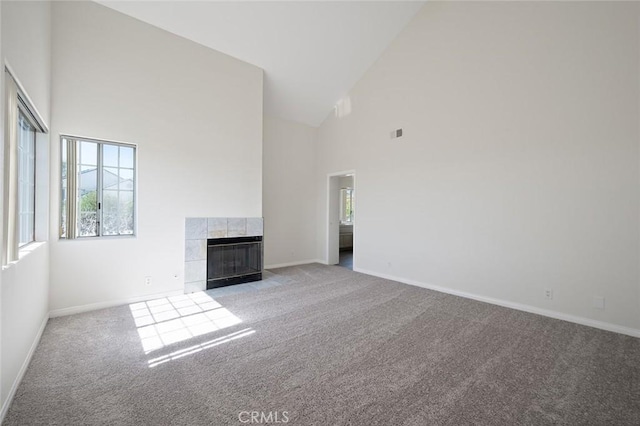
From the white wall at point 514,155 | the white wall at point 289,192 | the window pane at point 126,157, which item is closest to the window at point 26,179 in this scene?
the window pane at point 126,157

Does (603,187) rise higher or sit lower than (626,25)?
lower

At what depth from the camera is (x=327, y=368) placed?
7.32ft

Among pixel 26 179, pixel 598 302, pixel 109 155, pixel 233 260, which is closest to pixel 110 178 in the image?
pixel 109 155

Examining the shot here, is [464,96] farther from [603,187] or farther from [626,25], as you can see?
[603,187]

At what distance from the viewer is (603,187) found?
120 inches

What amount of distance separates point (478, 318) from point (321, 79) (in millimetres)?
4956

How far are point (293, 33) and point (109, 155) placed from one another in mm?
3317

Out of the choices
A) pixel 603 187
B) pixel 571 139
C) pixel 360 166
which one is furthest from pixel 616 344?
pixel 360 166

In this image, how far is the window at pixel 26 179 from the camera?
255cm

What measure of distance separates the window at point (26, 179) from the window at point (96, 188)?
0.38 m

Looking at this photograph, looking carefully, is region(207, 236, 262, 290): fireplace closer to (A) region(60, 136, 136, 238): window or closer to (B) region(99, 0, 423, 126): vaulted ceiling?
(A) region(60, 136, 136, 238): window

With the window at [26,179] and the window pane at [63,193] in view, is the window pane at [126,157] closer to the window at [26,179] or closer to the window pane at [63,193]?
the window pane at [63,193]

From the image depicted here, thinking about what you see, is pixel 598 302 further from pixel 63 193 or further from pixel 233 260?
pixel 63 193

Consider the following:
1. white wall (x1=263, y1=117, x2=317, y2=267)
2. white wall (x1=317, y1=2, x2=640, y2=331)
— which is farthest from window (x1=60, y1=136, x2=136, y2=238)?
white wall (x1=317, y1=2, x2=640, y2=331)
